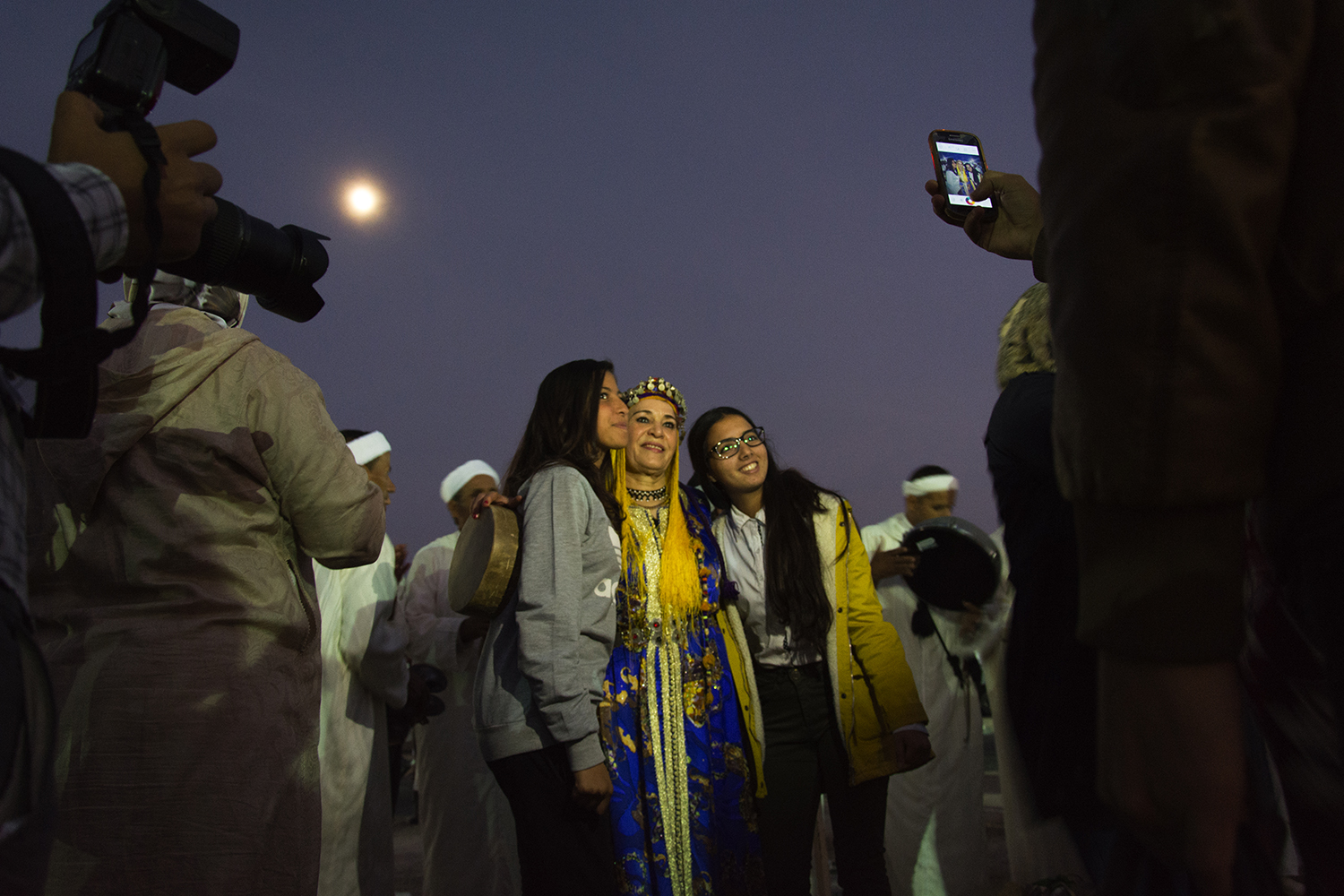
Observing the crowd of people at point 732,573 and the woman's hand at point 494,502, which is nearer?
the crowd of people at point 732,573

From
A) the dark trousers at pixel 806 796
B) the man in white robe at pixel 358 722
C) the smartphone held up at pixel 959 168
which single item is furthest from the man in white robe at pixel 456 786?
the smartphone held up at pixel 959 168

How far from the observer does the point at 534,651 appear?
2.58m

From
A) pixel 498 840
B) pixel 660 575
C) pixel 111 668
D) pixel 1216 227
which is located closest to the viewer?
pixel 1216 227

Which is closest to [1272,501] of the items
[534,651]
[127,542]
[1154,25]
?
[1154,25]

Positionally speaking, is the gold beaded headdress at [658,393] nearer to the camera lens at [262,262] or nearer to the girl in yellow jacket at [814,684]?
the girl in yellow jacket at [814,684]

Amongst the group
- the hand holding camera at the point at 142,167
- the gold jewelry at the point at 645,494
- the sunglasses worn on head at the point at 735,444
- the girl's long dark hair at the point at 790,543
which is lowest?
the girl's long dark hair at the point at 790,543

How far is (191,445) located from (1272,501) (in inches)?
77.3

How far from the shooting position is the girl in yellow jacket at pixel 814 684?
10.9 ft

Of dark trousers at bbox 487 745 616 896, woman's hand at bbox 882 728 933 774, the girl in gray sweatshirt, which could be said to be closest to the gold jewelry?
the girl in gray sweatshirt

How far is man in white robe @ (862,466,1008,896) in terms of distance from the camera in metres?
4.52

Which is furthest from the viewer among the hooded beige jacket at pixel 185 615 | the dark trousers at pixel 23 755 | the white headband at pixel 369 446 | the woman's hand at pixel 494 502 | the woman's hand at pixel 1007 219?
the white headband at pixel 369 446

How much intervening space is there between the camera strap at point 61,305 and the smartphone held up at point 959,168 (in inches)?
62.1

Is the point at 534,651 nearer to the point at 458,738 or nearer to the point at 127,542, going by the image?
the point at 127,542

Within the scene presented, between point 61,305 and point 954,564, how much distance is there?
4.02 m
